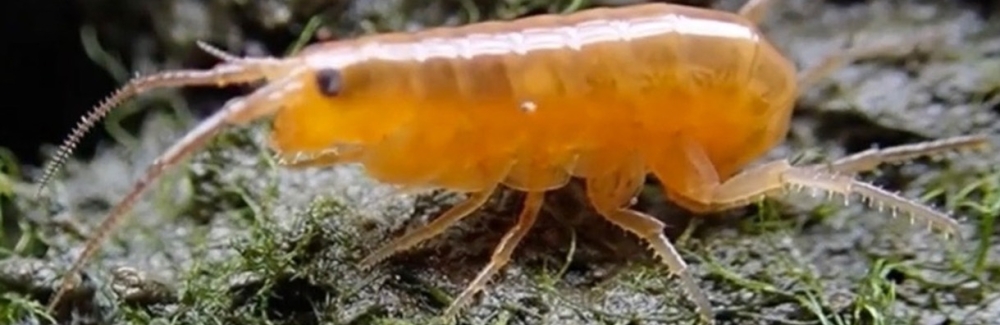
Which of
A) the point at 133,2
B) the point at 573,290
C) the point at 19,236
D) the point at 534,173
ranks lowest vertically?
the point at 573,290

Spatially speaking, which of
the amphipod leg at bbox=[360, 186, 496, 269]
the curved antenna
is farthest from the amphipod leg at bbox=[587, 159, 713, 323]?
the curved antenna

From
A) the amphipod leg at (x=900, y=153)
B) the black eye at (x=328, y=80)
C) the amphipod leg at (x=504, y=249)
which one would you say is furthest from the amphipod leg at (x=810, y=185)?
the black eye at (x=328, y=80)

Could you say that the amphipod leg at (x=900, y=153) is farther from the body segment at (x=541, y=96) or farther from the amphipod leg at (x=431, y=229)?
the amphipod leg at (x=431, y=229)

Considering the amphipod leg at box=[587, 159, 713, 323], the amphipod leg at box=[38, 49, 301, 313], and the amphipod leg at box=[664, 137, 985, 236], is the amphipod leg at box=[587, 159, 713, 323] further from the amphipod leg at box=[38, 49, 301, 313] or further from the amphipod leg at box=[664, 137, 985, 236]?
the amphipod leg at box=[38, 49, 301, 313]

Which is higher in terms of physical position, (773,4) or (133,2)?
(133,2)

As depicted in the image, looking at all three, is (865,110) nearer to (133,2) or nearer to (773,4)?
(773,4)

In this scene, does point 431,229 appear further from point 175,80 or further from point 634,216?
point 175,80

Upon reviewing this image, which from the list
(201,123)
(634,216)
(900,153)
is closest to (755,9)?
(900,153)

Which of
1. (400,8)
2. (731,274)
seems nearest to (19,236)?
(400,8)
